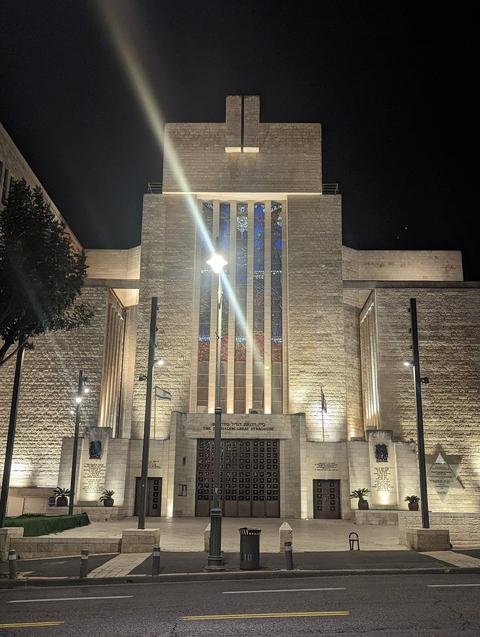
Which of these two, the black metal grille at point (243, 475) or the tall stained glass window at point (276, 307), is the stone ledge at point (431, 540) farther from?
the tall stained glass window at point (276, 307)

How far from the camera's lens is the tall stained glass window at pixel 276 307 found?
3934cm

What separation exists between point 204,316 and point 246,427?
9.00 m

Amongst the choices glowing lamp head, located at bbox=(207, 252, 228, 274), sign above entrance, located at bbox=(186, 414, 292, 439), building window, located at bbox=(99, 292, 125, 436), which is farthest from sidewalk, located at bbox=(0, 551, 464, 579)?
building window, located at bbox=(99, 292, 125, 436)

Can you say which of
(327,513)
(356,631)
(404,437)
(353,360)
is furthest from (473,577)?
(353,360)

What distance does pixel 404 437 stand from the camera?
37656mm

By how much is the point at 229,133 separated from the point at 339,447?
24.1 metres

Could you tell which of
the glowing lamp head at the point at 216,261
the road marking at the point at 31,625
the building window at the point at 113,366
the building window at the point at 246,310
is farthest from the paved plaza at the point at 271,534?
the building window at the point at 113,366

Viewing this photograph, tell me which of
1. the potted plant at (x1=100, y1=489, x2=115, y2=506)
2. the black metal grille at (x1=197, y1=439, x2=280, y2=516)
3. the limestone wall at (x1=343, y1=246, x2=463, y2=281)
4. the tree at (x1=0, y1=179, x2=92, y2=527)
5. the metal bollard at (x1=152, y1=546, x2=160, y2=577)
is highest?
the limestone wall at (x1=343, y1=246, x2=463, y2=281)

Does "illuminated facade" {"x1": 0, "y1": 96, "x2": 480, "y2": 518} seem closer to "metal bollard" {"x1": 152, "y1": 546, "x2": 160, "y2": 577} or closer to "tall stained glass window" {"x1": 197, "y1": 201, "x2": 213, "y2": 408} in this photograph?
"tall stained glass window" {"x1": 197, "y1": 201, "x2": 213, "y2": 408}

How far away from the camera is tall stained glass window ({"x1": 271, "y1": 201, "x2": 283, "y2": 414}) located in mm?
39344

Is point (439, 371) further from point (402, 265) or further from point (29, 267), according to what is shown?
point (29, 267)

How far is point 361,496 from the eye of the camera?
3309 centimetres

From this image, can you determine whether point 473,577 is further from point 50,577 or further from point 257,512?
point 257,512

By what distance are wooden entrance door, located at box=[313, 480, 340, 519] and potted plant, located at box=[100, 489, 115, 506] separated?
466 inches
